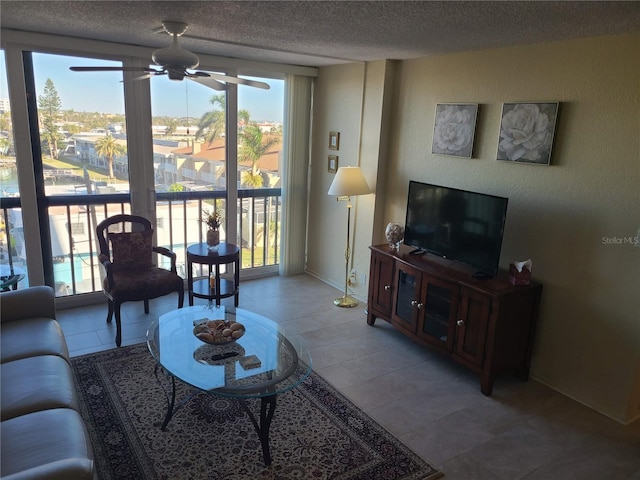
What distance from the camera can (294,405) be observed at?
9.51 feet

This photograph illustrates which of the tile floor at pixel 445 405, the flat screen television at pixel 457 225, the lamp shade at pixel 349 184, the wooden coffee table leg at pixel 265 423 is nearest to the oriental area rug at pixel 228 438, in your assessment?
the wooden coffee table leg at pixel 265 423

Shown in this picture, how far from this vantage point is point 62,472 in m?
1.54

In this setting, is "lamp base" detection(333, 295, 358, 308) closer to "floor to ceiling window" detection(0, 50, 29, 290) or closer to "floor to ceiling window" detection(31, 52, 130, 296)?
"floor to ceiling window" detection(31, 52, 130, 296)

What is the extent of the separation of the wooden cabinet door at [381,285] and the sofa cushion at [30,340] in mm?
2367

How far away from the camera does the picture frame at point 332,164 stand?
4855 mm

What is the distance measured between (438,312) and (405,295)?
359mm

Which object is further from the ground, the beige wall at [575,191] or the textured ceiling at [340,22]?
the textured ceiling at [340,22]

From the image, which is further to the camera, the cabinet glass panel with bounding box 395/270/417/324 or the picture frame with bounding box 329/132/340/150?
the picture frame with bounding box 329/132/340/150

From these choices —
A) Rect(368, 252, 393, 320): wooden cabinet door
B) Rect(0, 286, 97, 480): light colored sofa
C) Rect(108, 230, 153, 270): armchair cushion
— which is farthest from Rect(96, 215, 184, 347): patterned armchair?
Rect(368, 252, 393, 320): wooden cabinet door

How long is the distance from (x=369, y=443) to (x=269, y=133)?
134 inches


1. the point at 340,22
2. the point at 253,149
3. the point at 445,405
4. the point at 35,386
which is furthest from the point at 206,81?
the point at 445,405

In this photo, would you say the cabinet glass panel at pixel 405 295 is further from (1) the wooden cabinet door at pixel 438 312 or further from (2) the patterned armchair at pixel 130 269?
(2) the patterned armchair at pixel 130 269

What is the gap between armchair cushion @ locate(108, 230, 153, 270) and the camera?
3.92 meters

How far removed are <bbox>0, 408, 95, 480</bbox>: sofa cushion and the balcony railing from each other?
6.74 feet
